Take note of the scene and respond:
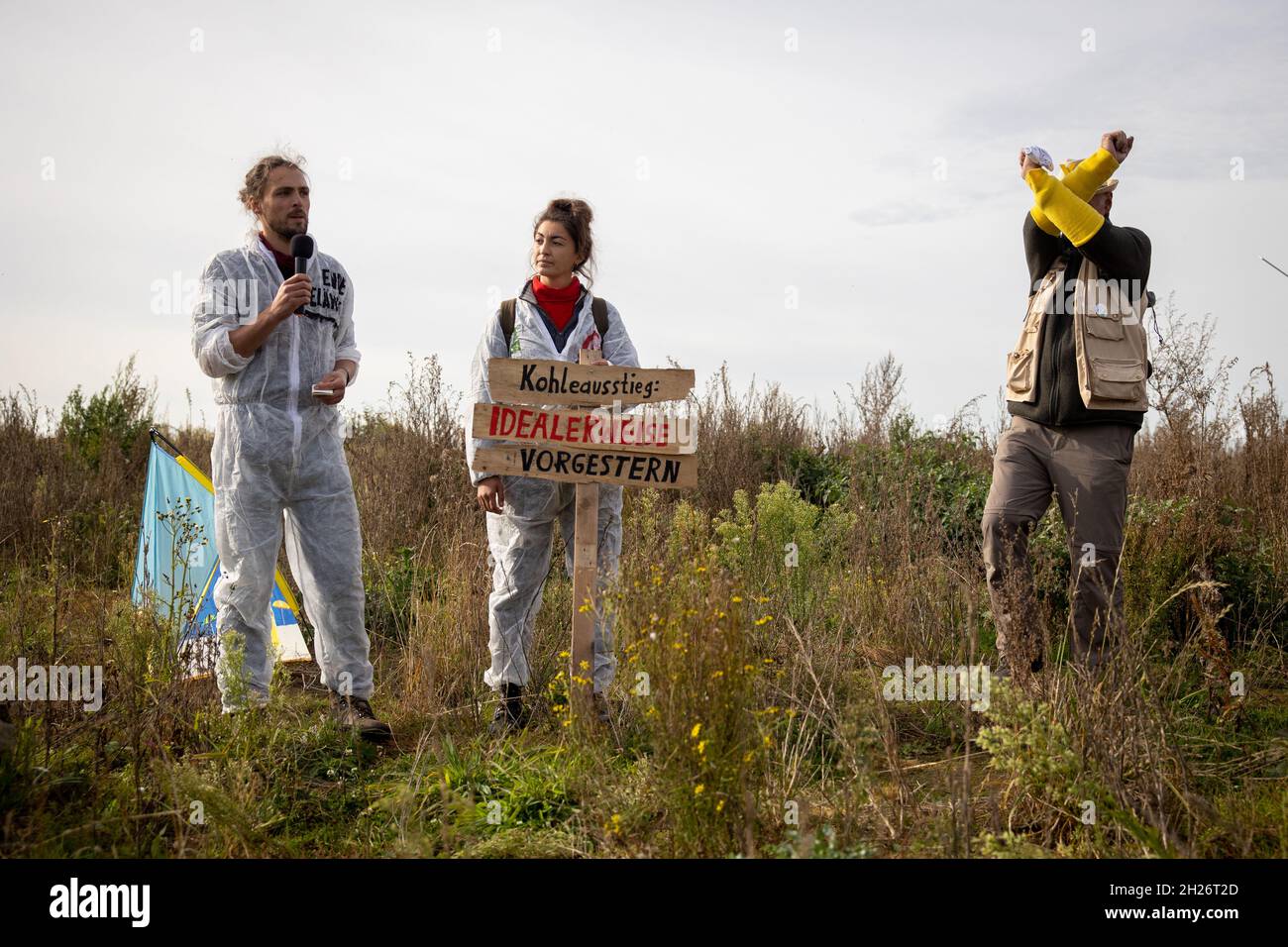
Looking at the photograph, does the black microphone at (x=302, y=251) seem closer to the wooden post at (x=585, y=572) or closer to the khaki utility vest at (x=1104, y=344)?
the wooden post at (x=585, y=572)

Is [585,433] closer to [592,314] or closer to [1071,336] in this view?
[592,314]

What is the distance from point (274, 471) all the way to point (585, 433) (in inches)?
51.9

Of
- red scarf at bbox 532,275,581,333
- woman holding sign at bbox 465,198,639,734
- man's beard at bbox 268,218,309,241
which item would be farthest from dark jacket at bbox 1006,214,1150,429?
man's beard at bbox 268,218,309,241

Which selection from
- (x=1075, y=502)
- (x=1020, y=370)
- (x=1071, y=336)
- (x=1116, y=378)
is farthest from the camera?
(x=1020, y=370)

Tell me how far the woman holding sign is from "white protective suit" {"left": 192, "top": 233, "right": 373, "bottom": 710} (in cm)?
62

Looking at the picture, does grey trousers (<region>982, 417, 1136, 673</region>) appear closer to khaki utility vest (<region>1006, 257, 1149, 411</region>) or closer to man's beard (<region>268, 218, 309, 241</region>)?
khaki utility vest (<region>1006, 257, 1149, 411</region>)

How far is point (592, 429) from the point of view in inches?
162

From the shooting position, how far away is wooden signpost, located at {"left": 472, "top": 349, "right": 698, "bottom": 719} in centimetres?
410

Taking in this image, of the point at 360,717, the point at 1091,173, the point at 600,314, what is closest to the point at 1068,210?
the point at 1091,173

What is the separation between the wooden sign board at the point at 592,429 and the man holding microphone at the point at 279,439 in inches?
31.6

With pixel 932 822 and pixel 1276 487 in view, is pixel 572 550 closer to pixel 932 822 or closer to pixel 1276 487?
pixel 932 822

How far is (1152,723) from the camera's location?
3.13 metres

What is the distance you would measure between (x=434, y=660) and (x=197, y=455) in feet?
25.2

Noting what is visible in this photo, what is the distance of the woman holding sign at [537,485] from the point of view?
14.0ft
